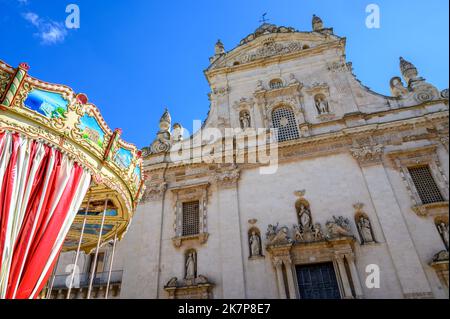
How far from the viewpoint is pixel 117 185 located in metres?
9.20

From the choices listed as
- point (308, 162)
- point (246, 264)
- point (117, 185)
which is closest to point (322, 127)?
point (308, 162)

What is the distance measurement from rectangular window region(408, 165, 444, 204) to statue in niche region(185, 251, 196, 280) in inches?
389

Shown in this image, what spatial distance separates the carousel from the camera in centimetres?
611

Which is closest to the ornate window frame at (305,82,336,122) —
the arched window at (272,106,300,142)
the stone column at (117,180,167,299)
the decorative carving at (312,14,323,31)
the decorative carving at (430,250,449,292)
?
the arched window at (272,106,300,142)

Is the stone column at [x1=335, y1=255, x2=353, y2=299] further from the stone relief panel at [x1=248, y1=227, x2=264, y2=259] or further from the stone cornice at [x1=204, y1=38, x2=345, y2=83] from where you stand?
the stone cornice at [x1=204, y1=38, x2=345, y2=83]

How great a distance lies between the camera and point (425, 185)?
14.2m

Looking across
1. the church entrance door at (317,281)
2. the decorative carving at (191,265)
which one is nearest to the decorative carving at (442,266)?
the church entrance door at (317,281)

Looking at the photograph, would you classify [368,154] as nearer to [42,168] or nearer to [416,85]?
[416,85]

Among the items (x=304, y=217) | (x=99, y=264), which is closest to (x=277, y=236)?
(x=304, y=217)

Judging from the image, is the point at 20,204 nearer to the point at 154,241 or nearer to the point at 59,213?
the point at 59,213

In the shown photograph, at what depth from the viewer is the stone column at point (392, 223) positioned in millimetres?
11914

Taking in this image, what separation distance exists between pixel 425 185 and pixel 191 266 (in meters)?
10.5

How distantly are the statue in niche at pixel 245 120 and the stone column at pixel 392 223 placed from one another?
5.76m
